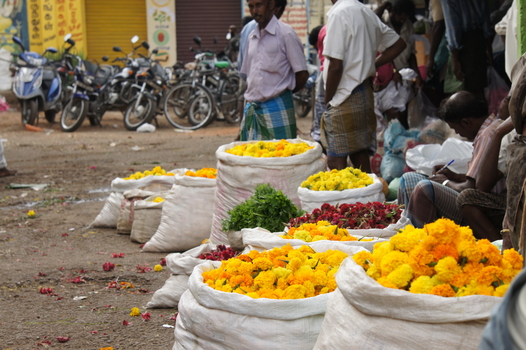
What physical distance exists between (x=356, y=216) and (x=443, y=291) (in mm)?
1669

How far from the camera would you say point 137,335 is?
3.31 metres

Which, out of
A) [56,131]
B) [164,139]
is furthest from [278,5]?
[56,131]

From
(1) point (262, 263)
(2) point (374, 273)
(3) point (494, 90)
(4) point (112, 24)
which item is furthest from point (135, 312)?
(4) point (112, 24)

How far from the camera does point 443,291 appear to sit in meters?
1.87

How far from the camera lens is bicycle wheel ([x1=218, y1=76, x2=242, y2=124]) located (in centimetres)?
1362

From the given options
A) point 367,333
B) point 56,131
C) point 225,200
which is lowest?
point 56,131

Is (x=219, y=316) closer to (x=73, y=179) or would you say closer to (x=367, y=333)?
(x=367, y=333)

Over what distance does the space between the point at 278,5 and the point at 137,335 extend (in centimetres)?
403

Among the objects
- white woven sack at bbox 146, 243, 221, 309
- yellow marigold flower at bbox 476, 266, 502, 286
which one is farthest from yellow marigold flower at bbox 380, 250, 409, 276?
white woven sack at bbox 146, 243, 221, 309

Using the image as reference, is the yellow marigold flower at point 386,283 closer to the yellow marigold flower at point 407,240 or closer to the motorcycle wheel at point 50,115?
the yellow marigold flower at point 407,240

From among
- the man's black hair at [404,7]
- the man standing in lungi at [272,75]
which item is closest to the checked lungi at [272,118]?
the man standing in lungi at [272,75]

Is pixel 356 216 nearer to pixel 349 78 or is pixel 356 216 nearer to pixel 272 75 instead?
pixel 349 78

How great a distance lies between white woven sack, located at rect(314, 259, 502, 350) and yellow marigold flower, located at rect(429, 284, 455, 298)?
0.03 m

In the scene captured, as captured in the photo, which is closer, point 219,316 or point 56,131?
point 219,316
